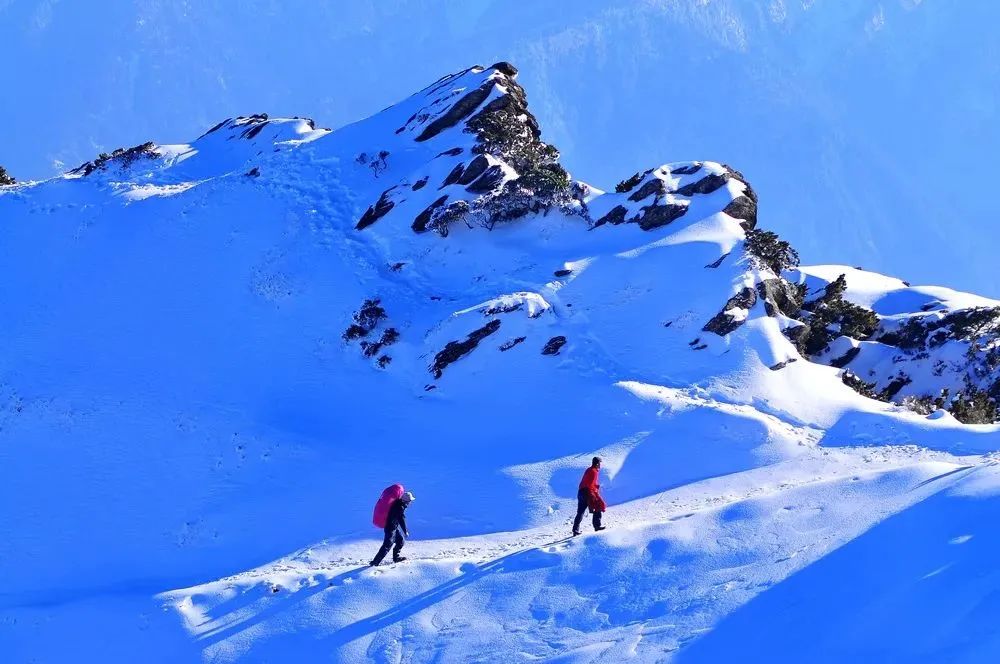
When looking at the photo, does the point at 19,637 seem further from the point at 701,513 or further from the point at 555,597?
the point at 701,513

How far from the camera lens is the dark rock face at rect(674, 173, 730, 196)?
3331cm

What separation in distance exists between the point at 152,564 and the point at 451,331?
10.9 meters

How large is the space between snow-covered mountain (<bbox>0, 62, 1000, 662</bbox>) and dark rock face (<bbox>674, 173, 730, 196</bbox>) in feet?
0.36

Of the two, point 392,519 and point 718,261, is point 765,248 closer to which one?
point 718,261

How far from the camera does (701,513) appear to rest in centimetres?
1720

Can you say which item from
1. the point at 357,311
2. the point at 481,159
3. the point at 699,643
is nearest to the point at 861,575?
the point at 699,643

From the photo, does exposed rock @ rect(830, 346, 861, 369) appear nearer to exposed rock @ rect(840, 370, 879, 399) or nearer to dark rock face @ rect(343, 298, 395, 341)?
exposed rock @ rect(840, 370, 879, 399)

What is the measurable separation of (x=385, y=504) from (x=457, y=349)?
31.0 ft

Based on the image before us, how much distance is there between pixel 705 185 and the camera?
33.4 meters

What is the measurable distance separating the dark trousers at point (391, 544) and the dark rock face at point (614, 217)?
60.8 feet

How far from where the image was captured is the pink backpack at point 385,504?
17.3 meters

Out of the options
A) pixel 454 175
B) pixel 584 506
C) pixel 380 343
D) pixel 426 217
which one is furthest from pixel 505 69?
pixel 584 506

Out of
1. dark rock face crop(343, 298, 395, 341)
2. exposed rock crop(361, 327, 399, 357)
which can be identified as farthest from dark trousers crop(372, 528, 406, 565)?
dark rock face crop(343, 298, 395, 341)

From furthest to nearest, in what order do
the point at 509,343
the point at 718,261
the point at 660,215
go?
the point at 660,215 → the point at 718,261 → the point at 509,343
